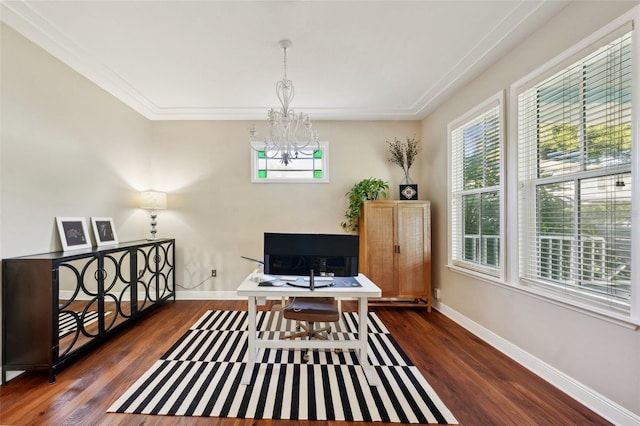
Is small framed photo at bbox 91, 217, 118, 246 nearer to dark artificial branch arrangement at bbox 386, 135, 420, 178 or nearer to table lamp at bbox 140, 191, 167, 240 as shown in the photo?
table lamp at bbox 140, 191, 167, 240

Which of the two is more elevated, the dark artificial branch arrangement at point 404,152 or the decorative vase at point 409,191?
the dark artificial branch arrangement at point 404,152

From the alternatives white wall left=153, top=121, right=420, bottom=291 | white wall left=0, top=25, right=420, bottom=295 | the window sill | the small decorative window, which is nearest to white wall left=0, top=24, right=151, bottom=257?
white wall left=0, top=25, right=420, bottom=295

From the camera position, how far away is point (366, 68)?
2879 millimetres

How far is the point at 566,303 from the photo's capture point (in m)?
1.95

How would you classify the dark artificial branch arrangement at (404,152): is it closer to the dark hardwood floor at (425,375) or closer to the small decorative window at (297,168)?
the small decorative window at (297,168)

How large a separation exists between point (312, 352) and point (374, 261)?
1.54 metres

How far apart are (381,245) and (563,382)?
6.87 ft

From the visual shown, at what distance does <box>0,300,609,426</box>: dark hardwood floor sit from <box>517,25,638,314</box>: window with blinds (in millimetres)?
750

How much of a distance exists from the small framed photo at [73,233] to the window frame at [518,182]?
4.11 meters

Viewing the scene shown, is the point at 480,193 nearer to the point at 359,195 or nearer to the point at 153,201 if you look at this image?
the point at 359,195

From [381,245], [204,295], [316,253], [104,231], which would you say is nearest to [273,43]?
[316,253]

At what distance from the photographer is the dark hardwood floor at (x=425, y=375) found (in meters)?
1.71

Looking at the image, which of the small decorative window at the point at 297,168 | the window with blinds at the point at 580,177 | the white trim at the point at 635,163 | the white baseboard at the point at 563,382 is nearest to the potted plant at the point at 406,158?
the small decorative window at the point at 297,168

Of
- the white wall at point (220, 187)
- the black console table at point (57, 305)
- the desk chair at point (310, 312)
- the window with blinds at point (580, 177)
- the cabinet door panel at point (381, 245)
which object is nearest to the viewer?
the window with blinds at point (580, 177)
